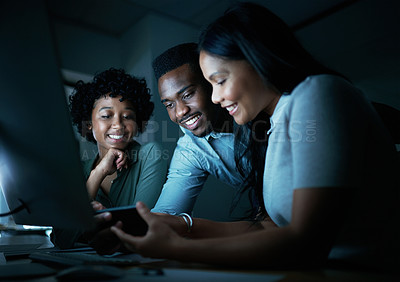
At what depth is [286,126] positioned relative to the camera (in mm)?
724

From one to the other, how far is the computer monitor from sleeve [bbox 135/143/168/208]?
1015mm

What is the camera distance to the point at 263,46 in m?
0.80

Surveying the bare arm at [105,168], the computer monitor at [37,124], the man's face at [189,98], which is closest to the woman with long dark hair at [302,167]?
the computer monitor at [37,124]

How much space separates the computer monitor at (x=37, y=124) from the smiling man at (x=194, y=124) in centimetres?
98

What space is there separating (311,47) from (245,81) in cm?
218

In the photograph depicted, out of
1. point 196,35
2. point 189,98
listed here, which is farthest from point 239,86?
point 196,35

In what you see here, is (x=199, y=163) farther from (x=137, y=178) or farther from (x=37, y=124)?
(x=37, y=124)

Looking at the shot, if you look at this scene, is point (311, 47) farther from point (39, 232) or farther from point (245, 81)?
point (39, 232)

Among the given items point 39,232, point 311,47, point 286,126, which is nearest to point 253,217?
point 286,126

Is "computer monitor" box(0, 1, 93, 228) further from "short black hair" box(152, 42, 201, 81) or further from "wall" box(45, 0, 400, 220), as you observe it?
"wall" box(45, 0, 400, 220)

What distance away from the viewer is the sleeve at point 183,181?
1.52 m

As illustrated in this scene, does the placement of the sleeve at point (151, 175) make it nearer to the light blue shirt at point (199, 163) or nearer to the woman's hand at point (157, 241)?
the light blue shirt at point (199, 163)

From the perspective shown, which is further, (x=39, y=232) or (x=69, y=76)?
(x=69, y=76)

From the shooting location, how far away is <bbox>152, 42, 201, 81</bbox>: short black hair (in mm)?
1671
